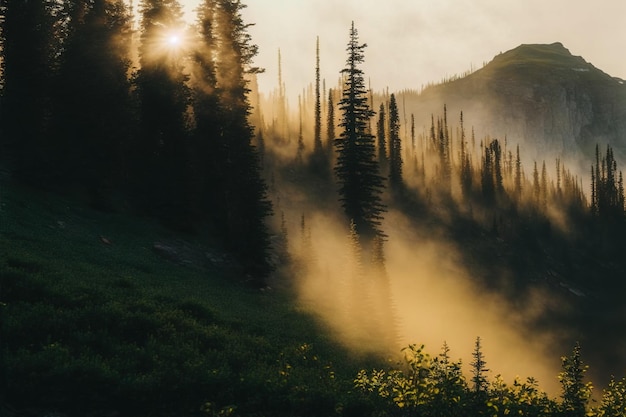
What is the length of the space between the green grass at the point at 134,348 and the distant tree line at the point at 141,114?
1243 centimetres

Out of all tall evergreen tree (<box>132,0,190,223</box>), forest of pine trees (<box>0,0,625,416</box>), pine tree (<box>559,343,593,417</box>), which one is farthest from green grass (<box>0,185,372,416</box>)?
tall evergreen tree (<box>132,0,190,223</box>)

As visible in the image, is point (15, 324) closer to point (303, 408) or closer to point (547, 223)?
point (303, 408)

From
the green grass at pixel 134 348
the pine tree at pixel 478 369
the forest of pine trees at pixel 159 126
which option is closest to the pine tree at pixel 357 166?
the forest of pine trees at pixel 159 126

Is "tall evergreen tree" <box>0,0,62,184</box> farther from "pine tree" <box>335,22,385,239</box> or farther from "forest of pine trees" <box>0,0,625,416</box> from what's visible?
"pine tree" <box>335,22,385,239</box>

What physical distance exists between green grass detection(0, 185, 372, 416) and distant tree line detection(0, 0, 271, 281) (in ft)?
40.8

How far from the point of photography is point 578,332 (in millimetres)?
66375

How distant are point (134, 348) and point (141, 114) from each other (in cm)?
3687

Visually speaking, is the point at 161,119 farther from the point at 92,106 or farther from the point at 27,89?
the point at 27,89

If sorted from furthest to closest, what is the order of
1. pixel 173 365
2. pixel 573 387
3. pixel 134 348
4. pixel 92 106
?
1. pixel 92 106
2. pixel 573 387
3. pixel 134 348
4. pixel 173 365

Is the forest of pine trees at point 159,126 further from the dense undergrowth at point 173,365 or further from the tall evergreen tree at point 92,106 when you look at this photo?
the dense undergrowth at point 173,365

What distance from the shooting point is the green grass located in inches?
467

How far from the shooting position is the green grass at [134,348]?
11.9 metres

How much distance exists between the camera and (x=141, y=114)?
46219 millimetres

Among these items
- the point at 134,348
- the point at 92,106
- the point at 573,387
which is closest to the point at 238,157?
the point at 92,106
